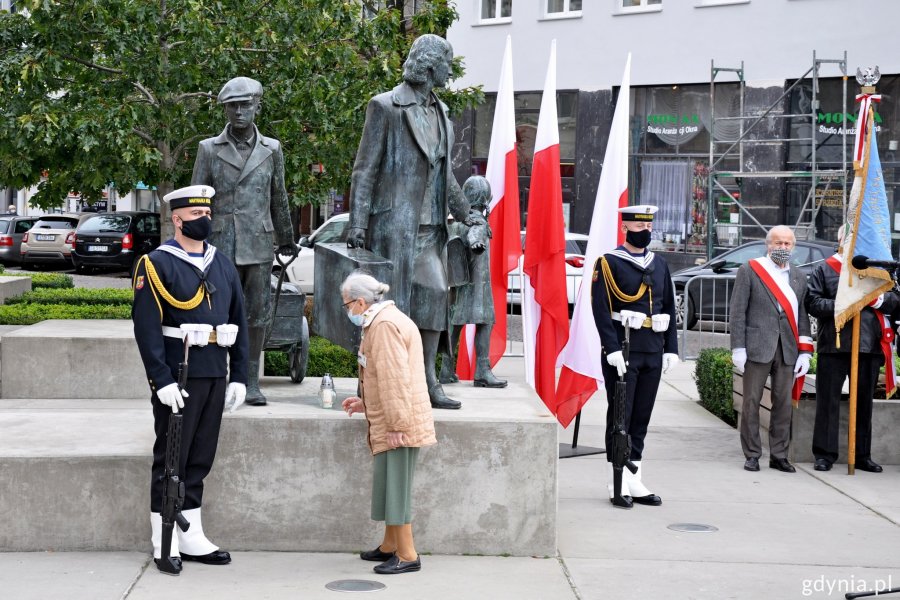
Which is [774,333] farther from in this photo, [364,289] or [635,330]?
[364,289]

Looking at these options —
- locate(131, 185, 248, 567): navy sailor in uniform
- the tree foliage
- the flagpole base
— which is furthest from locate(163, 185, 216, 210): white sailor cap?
the tree foliage

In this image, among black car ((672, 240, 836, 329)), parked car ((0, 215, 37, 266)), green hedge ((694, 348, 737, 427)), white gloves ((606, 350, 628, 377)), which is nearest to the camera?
white gloves ((606, 350, 628, 377))

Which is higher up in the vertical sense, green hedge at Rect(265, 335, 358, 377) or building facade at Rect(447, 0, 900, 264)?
building facade at Rect(447, 0, 900, 264)

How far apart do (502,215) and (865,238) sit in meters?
2.85

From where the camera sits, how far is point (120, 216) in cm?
3238

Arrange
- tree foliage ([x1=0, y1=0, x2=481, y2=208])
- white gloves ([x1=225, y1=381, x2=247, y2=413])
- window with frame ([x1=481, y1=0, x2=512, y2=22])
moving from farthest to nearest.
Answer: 1. window with frame ([x1=481, y1=0, x2=512, y2=22])
2. tree foliage ([x1=0, y1=0, x2=481, y2=208])
3. white gloves ([x1=225, y1=381, x2=247, y2=413])

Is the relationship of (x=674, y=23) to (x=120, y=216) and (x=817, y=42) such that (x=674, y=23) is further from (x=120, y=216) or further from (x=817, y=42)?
(x=120, y=216)

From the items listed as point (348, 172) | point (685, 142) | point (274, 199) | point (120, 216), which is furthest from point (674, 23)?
point (274, 199)

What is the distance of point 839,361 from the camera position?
9.78m

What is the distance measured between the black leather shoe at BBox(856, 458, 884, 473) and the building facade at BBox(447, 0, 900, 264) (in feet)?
47.1

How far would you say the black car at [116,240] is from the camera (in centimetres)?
3194

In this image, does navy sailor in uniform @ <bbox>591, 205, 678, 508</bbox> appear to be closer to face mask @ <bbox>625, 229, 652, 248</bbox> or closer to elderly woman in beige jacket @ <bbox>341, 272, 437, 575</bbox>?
face mask @ <bbox>625, 229, 652, 248</bbox>

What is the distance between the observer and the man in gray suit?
31.8ft

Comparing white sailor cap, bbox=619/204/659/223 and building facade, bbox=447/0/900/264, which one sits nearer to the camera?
white sailor cap, bbox=619/204/659/223
